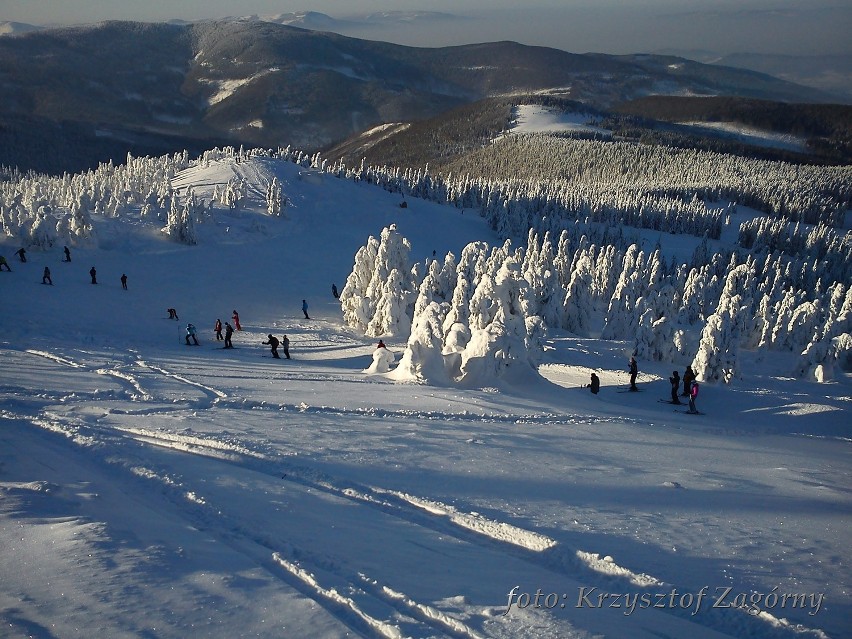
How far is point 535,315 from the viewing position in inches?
946

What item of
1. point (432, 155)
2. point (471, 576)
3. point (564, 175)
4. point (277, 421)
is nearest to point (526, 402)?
point (277, 421)

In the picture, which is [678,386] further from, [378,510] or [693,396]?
[378,510]

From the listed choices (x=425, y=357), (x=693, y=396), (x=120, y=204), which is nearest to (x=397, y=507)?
(x=425, y=357)

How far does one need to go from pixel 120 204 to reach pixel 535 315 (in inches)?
1514

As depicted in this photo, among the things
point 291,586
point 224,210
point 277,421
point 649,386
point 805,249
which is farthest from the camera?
point 805,249

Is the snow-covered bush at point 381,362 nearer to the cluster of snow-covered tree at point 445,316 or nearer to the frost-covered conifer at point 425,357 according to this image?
the cluster of snow-covered tree at point 445,316

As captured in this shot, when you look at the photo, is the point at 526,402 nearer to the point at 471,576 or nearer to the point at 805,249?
the point at 471,576

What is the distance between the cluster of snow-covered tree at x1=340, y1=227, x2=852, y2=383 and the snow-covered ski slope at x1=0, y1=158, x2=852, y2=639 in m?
1.76

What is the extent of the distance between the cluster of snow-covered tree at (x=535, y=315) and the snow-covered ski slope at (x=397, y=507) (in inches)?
69.5

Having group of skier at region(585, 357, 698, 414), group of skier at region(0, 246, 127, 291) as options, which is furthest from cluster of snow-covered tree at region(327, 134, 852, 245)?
group of skier at region(585, 357, 698, 414)

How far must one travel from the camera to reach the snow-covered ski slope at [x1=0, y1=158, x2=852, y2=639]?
6.32m

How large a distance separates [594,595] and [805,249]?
114965mm

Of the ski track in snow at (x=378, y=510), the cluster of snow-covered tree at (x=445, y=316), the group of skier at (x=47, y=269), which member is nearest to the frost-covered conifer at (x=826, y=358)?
the cluster of snow-covered tree at (x=445, y=316)

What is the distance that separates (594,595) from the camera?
6.80 m
